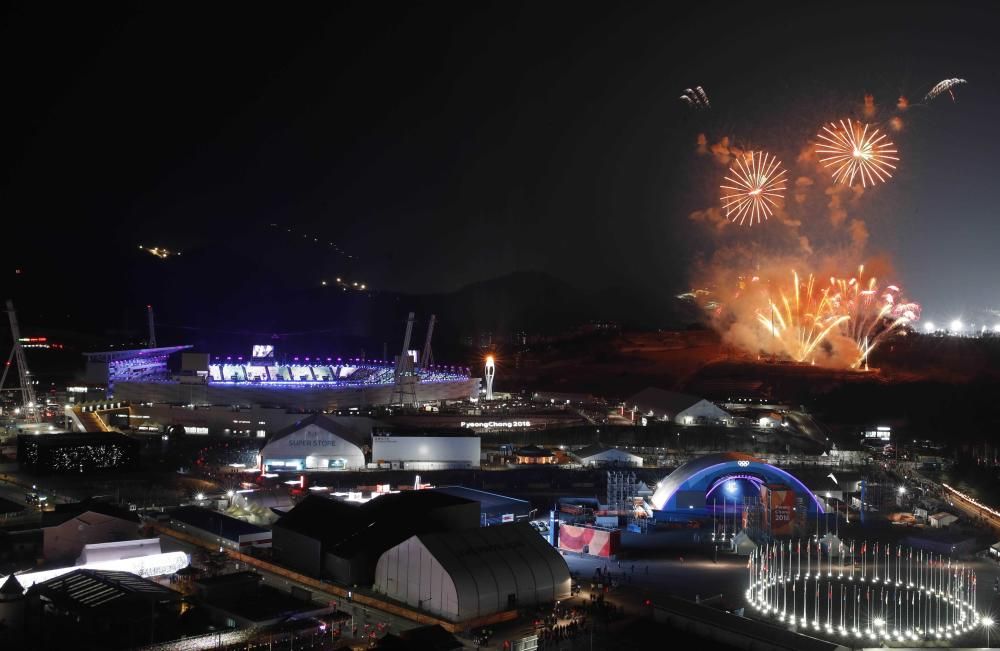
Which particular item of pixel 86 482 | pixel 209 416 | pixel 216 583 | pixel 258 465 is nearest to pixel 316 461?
pixel 258 465

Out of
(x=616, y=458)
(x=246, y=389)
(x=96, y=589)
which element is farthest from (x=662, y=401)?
(x=96, y=589)

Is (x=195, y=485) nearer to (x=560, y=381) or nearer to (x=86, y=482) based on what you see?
(x=86, y=482)

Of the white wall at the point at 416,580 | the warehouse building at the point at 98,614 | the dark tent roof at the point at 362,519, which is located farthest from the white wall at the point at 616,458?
the warehouse building at the point at 98,614

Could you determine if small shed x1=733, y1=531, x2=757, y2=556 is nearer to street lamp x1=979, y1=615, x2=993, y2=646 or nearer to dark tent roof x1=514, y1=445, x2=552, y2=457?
street lamp x1=979, y1=615, x2=993, y2=646

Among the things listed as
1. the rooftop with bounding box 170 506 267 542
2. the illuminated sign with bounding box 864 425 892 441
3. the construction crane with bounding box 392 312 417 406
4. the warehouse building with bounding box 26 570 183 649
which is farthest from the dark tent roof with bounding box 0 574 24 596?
the illuminated sign with bounding box 864 425 892 441

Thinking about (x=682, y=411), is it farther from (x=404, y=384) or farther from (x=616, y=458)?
(x=404, y=384)
